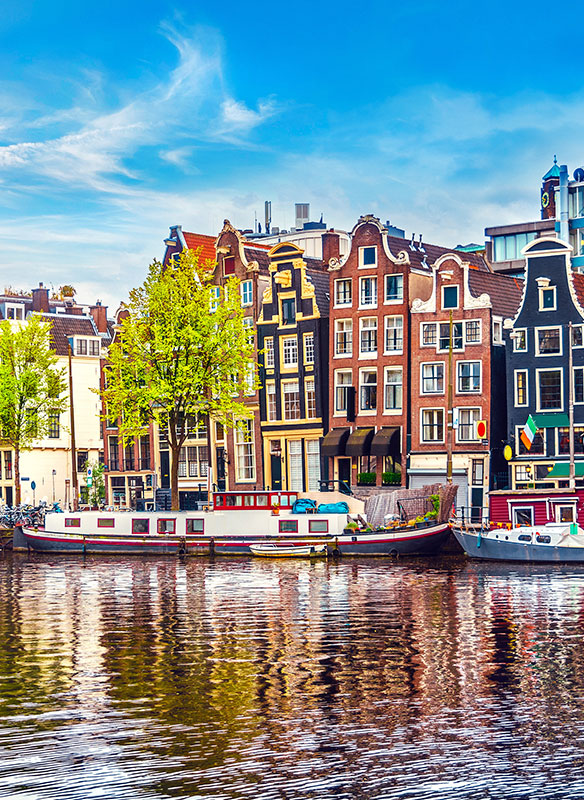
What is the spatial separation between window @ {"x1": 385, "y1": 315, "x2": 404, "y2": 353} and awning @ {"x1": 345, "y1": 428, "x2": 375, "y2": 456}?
19.2ft

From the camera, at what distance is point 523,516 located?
239ft

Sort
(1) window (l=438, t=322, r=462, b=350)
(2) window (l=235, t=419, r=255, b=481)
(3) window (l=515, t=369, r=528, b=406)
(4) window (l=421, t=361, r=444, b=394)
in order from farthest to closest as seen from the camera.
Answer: (2) window (l=235, t=419, r=255, b=481) → (4) window (l=421, t=361, r=444, b=394) → (1) window (l=438, t=322, r=462, b=350) → (3) window (l=515, t=369, r=528, b=406)

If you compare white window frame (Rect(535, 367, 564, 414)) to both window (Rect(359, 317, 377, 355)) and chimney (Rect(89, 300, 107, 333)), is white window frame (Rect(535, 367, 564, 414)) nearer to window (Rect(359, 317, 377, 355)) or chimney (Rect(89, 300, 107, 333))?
window (Rect(359, 317, 377, 355))

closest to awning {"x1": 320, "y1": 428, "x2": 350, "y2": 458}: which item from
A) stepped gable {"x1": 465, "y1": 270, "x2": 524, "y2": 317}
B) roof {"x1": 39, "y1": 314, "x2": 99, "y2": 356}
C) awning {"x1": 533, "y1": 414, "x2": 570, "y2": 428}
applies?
stepped gable {"x1": 465, "y1": 270, "x2": 524, "y2": 317}

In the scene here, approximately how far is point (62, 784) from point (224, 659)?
1301cm

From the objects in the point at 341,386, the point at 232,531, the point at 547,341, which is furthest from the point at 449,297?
the point at 232,531

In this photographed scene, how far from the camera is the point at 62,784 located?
75.2 ft

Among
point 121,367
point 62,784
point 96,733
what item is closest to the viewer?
point 62,784

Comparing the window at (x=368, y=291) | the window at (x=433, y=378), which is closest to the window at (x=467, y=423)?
the window at (x=433, y=378)

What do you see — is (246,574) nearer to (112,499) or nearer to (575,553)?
(575,553)

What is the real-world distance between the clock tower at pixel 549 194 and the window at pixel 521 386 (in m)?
53.1

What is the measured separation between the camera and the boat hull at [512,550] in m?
62.8

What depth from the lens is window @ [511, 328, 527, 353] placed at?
8194 centimetres

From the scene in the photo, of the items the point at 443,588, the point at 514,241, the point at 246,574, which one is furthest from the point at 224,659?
the point at 514,241
